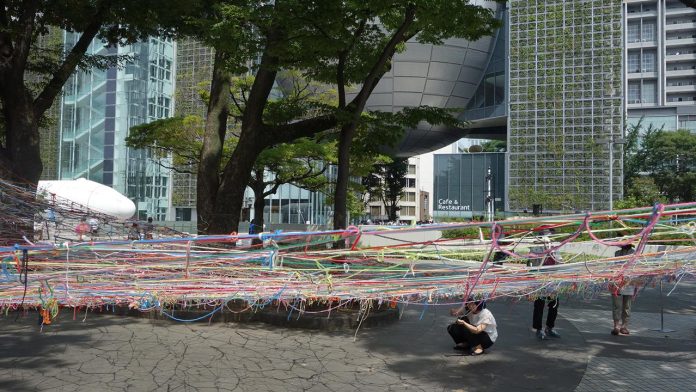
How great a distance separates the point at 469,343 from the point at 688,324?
4.85 metres

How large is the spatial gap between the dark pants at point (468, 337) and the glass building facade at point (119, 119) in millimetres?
33286

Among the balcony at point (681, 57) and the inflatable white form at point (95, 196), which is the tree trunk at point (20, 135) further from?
the balcony at point (681, 57)

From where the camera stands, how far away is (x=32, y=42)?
11.6 meters

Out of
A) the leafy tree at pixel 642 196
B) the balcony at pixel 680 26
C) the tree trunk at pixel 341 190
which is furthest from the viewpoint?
the balcony at pixel 680 26

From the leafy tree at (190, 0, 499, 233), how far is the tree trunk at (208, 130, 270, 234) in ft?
0.07

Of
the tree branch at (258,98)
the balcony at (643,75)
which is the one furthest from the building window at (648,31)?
the tree branch at (258,98)

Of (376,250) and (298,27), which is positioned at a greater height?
(298,27)

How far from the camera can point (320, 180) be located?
84.2 ft

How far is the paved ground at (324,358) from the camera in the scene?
5.95 meters

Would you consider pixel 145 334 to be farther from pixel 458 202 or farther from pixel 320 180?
pixel 458 202

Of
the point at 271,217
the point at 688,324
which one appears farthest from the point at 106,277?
the point at 271,217

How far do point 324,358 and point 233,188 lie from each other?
6.00 meters

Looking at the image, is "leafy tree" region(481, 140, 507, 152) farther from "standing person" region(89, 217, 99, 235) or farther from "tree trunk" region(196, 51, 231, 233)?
"standing person" region(89, 217, 99, 235)

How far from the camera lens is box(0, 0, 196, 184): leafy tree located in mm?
10500
